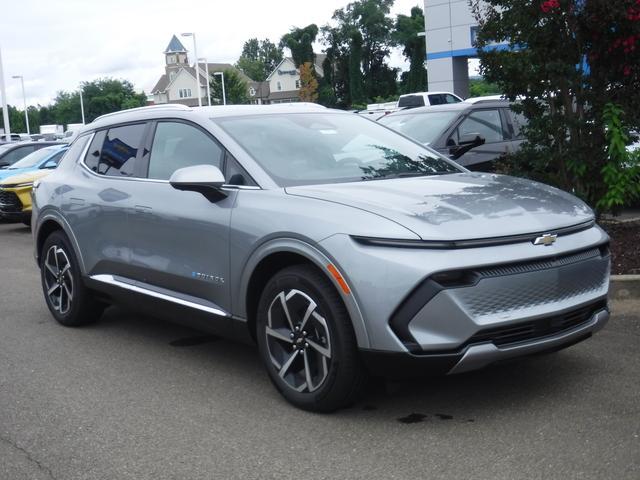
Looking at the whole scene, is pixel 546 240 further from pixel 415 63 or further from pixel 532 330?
pixel 415 63

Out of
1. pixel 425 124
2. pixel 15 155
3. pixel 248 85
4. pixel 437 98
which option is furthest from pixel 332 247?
pixel 248 85

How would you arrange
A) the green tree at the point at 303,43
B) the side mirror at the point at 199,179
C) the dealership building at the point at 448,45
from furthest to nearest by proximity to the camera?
the green tree at the point at 303,43, the dealership building at the point at 448,45, the side mirror at the point at 199,179

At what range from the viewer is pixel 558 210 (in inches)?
177

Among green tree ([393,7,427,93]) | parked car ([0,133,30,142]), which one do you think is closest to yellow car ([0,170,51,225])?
parked car ([0,133,30,142])

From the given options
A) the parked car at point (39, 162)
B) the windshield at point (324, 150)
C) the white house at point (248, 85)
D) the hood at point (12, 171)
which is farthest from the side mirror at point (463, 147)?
the white house at point (248, 85)

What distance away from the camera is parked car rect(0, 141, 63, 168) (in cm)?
1819

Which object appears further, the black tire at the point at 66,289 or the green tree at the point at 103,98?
the green tree at the point at 103,98

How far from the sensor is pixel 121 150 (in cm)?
627

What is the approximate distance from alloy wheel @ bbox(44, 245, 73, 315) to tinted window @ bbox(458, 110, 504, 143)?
5.27 metres

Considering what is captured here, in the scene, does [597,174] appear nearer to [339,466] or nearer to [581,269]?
[581,269]

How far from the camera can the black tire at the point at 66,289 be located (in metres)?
6.57

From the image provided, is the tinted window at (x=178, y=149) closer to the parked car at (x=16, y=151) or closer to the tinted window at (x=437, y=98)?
the parked car at (x=16, y=151)

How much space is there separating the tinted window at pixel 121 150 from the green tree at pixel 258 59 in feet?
463

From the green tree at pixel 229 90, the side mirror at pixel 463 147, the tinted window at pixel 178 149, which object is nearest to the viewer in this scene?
the tinted window at pixel 178 149
